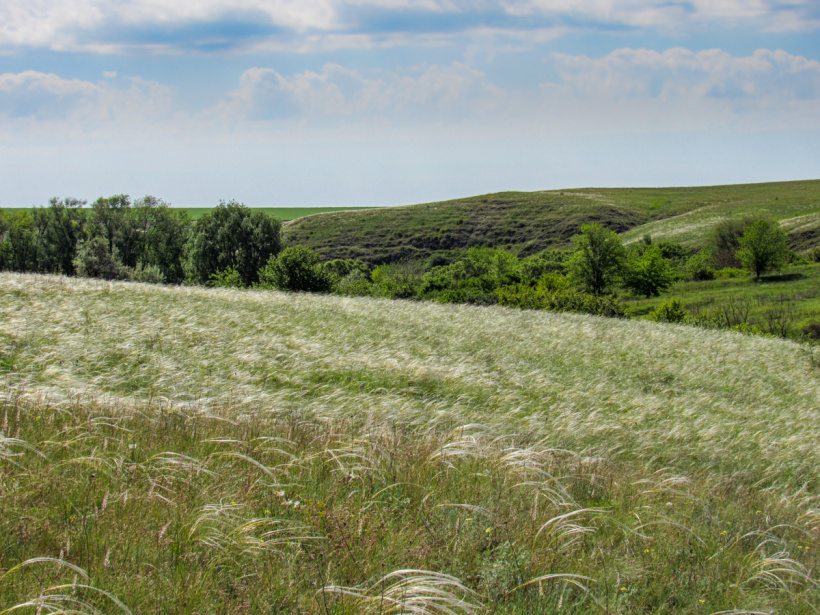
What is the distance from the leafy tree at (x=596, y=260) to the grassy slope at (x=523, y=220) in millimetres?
44557

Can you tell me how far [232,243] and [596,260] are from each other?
40.5 m

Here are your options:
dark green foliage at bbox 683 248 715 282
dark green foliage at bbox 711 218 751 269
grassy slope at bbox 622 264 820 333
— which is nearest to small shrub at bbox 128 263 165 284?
grassy slope at bbox 622 264 820 333

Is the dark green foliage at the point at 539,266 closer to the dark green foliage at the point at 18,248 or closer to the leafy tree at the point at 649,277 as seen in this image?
the leafy tree at the point at 649,277

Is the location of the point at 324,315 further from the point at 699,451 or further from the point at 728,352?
the point at 728,352

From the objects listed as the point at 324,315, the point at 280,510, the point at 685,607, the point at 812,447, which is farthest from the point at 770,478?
the point at 324,315

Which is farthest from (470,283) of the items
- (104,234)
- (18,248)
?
(18,248)

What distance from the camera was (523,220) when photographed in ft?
421

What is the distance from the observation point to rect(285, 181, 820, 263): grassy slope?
110688 millimetres

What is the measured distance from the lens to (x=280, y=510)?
A: 3215mm

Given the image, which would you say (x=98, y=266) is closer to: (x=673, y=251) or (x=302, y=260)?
(x=302, y=260)

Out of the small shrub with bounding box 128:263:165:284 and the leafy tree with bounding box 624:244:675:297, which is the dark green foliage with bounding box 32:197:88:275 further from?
the leafy tree with bounding box 624:244:675:297

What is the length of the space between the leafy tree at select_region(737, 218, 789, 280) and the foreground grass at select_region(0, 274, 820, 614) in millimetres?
61041

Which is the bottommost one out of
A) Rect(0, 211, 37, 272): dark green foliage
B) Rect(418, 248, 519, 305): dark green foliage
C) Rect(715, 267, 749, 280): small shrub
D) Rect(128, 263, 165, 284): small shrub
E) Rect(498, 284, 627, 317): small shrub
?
Rect(715, 267, 749, 280): small shrub

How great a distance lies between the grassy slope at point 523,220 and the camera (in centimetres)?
11069
